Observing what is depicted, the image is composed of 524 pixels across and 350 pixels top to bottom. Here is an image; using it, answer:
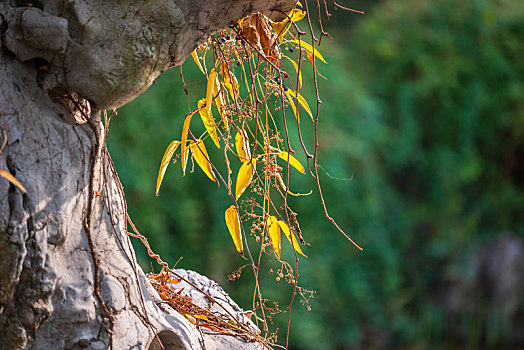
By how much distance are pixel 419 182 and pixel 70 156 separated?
336 cm

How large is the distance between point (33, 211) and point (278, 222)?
0.46 m

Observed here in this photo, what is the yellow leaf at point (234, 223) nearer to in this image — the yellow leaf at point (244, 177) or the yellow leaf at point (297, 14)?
the yellow leaf at point (244, 177)

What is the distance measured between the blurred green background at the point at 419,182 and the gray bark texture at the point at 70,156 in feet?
6.83

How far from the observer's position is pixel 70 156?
765 mm

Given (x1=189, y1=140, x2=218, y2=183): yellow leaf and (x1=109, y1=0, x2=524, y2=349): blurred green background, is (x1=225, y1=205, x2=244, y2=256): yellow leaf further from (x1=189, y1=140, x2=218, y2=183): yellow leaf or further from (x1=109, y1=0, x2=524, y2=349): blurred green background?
(x1=109, y1=0, x2=524, y2=349): blurred green background

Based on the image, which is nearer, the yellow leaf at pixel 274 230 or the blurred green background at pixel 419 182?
the yellow leaf at pixel 274 230

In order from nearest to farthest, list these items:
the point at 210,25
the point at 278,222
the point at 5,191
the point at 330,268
Answer: the point at 5,191 → the point at 210,25 → the point at 278,222 → the point at 330,268

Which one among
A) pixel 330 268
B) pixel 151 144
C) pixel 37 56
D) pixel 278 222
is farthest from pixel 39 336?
pixel 330 268

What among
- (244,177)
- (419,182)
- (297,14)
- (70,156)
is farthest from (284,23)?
(419,182)

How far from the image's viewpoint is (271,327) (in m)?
2.77

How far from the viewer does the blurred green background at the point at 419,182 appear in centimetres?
325

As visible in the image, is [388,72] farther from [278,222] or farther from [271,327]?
[278,222]

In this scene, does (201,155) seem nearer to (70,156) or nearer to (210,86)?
(210,86)

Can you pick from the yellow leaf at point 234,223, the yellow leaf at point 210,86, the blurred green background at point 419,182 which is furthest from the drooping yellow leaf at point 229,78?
the blurred green background at point 419,182
